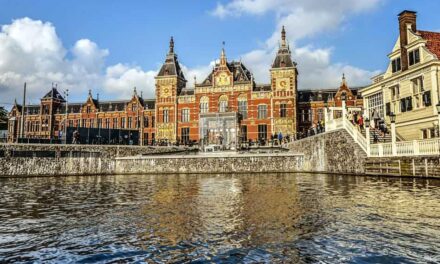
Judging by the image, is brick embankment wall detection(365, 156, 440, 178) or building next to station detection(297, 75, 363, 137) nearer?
brick embankment wall detection(365, 156, 440, 178)

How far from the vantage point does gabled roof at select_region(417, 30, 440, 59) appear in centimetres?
2573

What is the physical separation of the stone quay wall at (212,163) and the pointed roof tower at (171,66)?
26.3m

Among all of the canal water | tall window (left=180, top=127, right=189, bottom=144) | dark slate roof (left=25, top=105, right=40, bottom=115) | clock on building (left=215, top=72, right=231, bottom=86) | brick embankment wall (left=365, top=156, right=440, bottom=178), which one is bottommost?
the canal water

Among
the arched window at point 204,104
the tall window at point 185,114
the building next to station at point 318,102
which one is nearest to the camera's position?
the arched window at point 204,104

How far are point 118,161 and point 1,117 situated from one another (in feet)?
141

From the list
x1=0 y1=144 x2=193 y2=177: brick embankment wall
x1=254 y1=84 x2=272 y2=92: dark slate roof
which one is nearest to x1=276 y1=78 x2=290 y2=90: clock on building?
x1=254 y1=84 x2=272 y2=92: dark slate roof

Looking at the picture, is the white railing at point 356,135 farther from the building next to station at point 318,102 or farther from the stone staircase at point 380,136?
the building next to station at point 318,102

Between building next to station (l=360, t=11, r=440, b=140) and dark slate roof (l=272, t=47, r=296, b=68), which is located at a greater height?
dark slate roof (l=272, t=47, r=296, b=68)

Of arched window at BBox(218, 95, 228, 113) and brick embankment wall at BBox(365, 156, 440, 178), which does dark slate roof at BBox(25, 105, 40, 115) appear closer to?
arched window at BBox(218, 95, 228, 113)

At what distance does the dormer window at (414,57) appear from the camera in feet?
86.7

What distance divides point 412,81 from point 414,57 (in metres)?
1.93

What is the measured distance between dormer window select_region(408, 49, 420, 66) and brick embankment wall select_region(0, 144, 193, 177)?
30.3 metres

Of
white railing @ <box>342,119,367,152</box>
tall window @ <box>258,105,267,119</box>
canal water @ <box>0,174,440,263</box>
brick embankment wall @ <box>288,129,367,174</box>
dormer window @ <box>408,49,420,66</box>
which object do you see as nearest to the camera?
canal water @ <box>0,174,440,263</box>

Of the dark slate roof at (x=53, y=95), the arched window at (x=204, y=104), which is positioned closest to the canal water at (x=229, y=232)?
the arched window at (x=204, y=104)
